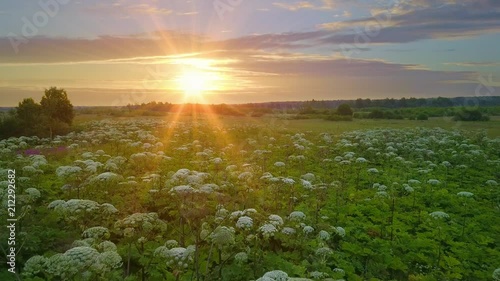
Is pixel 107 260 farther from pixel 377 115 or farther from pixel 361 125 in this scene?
pixel 377 115

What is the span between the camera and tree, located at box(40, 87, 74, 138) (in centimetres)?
3878

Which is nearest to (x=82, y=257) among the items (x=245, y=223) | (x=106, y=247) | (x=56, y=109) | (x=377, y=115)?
(x=106, y=247)

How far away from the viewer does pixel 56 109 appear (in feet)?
138

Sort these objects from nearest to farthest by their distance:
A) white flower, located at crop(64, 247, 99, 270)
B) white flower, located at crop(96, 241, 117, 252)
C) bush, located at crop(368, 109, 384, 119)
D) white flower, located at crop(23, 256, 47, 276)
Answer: white flower, located at crop(64, 247, 99, 270)
white flower, located at crop(23, 256, 47, 276)
white flower, located at crop(96, 241, 117, 252)
bush, located at crop(368, 109, 384, 119)

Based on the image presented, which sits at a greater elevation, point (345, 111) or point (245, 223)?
point (345, 111)

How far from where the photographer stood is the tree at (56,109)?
38781mm

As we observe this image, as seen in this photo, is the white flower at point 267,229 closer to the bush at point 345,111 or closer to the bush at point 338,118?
the bush at point 338,118

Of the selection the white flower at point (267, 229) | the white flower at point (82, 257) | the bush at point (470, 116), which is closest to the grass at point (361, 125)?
the bush at point (470, 116)

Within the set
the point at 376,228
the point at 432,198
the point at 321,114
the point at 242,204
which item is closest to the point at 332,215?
the point at 376,228

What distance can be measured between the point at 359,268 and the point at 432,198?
834cm

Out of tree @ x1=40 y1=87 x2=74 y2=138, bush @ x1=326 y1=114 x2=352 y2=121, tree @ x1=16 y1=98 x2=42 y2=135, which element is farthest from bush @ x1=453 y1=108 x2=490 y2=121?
tree @ x1=16 y1=98 x2=42 y2=135

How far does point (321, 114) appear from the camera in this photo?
84.4 meters

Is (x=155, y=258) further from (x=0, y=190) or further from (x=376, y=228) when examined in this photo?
(x=376, y=228)

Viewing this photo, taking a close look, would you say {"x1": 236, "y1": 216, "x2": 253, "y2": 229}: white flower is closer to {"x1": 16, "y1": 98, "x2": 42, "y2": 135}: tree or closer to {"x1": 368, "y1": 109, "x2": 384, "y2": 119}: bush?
{"x1": 16, "y1": 98, "x2": 42, "y2": 135}: tree
